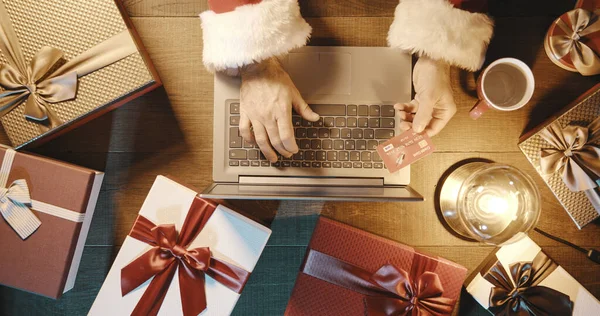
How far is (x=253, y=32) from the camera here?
2.08 feet

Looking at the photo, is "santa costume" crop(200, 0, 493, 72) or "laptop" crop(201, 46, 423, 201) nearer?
"santa costume" crop(200, 0, 493, 72)

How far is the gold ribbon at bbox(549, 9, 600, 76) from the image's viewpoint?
0.76 m

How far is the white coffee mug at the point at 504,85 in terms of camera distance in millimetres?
725

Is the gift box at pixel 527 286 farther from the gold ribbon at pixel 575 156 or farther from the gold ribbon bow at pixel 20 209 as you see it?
the gold ribbon bow at pixel 20 209

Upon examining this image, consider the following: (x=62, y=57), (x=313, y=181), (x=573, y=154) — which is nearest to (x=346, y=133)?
(x=313, y=181)

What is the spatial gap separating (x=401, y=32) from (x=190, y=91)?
50cm

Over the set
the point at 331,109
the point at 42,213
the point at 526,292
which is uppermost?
the point at 331,109

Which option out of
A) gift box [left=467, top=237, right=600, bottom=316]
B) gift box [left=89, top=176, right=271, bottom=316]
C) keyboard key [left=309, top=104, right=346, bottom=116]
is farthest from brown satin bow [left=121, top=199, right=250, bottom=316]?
gift box [left=467, top=237, right=600, bottom=316]

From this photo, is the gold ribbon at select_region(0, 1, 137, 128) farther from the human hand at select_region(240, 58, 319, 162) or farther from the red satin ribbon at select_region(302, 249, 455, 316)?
the red satin ribbon at select_region(302, 249, 455, 316)

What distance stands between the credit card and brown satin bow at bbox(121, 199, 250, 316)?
383mm

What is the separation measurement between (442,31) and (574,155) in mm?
412

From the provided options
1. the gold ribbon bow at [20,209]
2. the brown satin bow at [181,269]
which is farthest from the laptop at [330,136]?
the gold ribbon bow at [20,209]

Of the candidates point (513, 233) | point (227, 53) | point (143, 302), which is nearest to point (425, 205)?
point (513, 233)

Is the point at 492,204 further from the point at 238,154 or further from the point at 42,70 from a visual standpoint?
the point at 42,70
